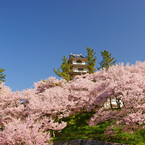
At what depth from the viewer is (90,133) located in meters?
15.5

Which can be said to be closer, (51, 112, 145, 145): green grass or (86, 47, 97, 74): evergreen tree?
(51, 112, 145, 145): green grass

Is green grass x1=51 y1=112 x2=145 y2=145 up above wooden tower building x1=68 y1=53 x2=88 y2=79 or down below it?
below

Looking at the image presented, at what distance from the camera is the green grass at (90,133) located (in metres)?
11.6

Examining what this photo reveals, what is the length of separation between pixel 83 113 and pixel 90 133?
7.65m

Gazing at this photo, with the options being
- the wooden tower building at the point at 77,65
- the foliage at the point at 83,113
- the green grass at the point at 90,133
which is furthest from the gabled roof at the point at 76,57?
the green grass at the point at 90,133

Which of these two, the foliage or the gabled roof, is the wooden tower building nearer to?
the gabled roof

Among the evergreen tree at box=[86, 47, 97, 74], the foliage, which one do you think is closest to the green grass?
the foliage

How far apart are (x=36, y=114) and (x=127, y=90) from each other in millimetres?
10171

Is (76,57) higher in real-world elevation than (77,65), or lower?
higher

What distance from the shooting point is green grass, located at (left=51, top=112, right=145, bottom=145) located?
11625 mm

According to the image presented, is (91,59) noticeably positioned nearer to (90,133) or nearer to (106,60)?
(106,60)

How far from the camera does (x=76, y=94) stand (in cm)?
2116

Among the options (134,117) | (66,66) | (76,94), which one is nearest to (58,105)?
(76,94)

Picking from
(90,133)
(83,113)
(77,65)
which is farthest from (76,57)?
(90,133)
